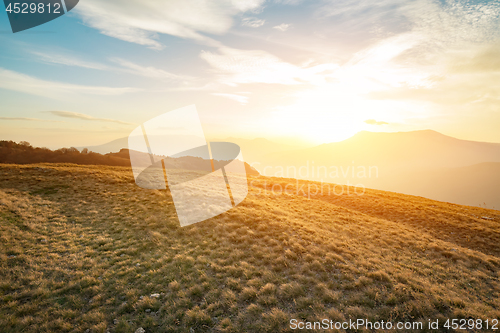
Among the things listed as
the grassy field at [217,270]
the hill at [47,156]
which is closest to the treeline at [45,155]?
the hill at [47,156]

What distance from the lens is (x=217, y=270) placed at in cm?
1023

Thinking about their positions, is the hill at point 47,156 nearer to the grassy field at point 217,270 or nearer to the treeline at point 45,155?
the treeline at point 45,155

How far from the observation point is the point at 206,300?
8203 millimetres

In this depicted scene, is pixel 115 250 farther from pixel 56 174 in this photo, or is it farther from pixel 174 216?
pixel 56 174

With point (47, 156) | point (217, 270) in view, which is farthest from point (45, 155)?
point (217, 270)

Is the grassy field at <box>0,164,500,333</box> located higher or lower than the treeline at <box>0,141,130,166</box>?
lower

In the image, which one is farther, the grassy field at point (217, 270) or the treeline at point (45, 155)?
the treeline at point (45, 155)

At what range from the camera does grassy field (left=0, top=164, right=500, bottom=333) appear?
741cm

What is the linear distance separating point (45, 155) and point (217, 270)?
64710 millimetres

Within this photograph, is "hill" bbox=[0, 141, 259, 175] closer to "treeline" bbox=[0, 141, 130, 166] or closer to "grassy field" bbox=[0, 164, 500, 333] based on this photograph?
"treeline" bbox=[0, 141, 130, 166]

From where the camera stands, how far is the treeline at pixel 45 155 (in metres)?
44.7

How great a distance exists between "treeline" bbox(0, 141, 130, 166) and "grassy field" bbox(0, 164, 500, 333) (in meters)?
37.8

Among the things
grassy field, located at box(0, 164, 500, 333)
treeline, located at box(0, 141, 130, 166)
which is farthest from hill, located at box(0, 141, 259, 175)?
grassy field, located at box(0, 164, 500, 333)

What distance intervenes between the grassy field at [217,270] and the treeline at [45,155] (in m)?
37.8
